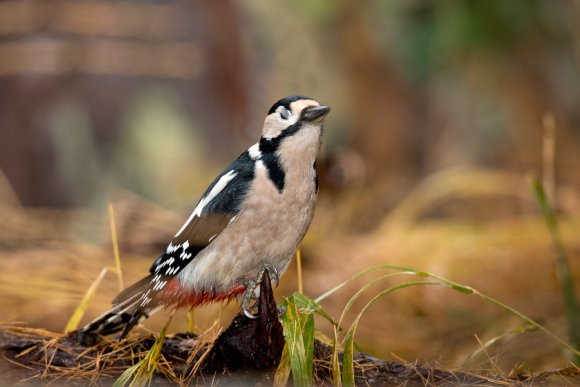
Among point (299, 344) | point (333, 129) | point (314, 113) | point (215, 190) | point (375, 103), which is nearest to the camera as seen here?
point (299, 344)

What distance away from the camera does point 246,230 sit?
1.84 meters

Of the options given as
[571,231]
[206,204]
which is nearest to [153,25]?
[571,231]

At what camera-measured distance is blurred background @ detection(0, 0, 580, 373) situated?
359 centimetres

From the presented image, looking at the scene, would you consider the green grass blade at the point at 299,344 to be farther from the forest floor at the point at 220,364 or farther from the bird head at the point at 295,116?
the bird head at the point at 295,116

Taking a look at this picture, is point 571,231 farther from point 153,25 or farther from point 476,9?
point 153,25

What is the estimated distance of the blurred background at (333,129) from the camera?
3.59 meters

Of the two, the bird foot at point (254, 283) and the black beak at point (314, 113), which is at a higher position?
the black beak at point (314, 113)

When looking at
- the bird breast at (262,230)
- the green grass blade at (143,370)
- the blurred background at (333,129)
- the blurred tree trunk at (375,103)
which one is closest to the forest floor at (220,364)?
the green grass blade at (143,370)

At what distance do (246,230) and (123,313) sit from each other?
31 cm

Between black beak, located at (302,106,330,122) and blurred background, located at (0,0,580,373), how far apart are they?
1.60 metres

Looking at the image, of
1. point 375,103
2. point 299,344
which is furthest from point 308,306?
point 375,103

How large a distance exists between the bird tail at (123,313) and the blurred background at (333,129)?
1.40 meters

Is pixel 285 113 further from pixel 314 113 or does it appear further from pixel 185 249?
pixel 185 249

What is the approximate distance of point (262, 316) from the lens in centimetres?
165
